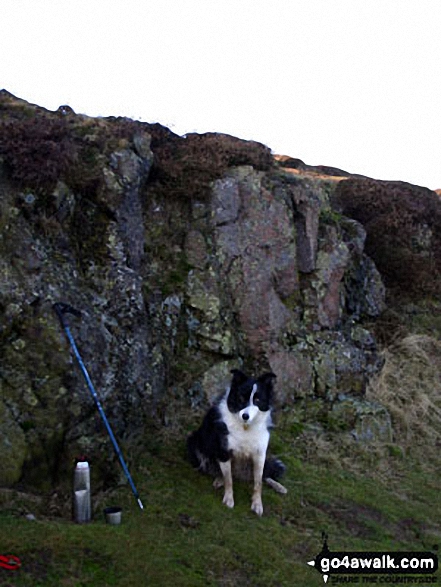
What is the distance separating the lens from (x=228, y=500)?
761 cm

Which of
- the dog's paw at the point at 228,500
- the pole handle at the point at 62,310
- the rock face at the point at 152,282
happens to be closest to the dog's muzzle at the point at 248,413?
the dog's paw at the point at 228,500

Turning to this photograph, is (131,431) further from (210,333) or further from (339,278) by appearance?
(339,278)

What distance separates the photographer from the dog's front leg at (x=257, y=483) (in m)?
7.60

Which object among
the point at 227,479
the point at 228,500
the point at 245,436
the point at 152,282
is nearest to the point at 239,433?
the point at 245,436

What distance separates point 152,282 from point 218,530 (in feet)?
16.0

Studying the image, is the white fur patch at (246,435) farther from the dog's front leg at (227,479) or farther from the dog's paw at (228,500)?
the dog's paw at (228,500)

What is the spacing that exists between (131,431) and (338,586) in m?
3.50

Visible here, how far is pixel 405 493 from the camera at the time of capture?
9.27 meters

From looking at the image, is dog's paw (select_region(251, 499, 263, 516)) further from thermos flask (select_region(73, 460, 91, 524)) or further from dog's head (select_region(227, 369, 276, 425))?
thermos flask (select_region(73, 460, 91, 524))

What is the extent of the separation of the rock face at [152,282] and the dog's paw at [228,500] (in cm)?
149

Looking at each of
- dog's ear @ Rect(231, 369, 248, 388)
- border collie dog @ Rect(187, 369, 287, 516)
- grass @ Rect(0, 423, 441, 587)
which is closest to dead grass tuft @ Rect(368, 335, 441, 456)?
grass @ Rect(0, 423, 441, 587)

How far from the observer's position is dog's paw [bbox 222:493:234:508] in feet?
24.8

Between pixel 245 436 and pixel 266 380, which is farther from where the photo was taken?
pixel 266 380

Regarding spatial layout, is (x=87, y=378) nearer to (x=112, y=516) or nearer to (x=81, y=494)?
(x=81, y=494)
